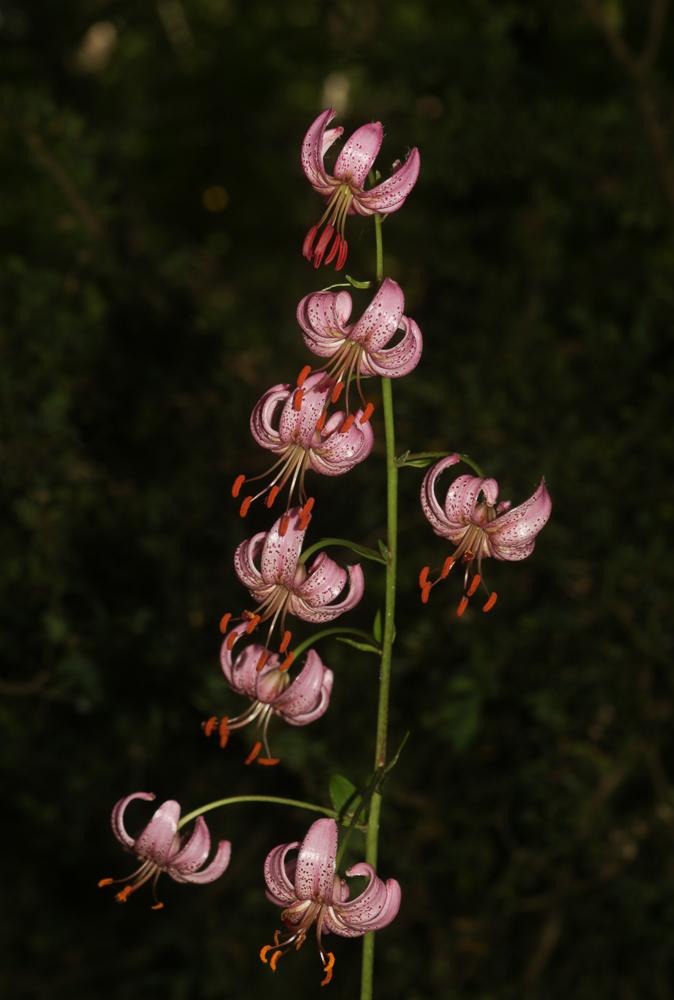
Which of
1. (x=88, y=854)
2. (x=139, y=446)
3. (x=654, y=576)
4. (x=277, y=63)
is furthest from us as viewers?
(x=277, y=63)

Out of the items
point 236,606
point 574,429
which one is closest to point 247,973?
point 236,606

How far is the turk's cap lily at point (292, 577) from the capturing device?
1.21 meters

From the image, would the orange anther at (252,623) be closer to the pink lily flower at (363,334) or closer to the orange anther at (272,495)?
the orange anther at (272,495)

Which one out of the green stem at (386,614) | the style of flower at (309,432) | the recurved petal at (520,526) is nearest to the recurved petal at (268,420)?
the style of flower at (309,432)

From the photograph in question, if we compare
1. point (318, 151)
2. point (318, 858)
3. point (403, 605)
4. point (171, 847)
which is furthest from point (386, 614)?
point (403, 605)

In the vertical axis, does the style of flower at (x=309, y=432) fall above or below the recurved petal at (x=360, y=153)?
below

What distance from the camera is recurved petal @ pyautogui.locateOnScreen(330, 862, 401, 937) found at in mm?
1128

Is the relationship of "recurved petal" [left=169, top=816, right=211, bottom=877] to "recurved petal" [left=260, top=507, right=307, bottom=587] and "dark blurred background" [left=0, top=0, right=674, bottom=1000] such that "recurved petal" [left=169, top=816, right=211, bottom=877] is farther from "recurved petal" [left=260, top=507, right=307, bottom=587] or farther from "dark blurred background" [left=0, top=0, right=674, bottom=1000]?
"dark blurred background" [left=0, top=0, right=674, bottom=1000]

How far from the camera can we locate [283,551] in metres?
1.21

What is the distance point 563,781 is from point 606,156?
158 centimetres

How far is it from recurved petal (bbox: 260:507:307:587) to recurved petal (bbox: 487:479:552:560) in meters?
0.19

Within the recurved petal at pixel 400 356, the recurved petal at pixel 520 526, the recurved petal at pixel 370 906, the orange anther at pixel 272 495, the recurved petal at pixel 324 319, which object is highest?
the recurved petal at pixel 324 319

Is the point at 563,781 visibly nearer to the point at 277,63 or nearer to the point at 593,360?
the point at 593,360

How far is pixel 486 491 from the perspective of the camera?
48.2 inches
